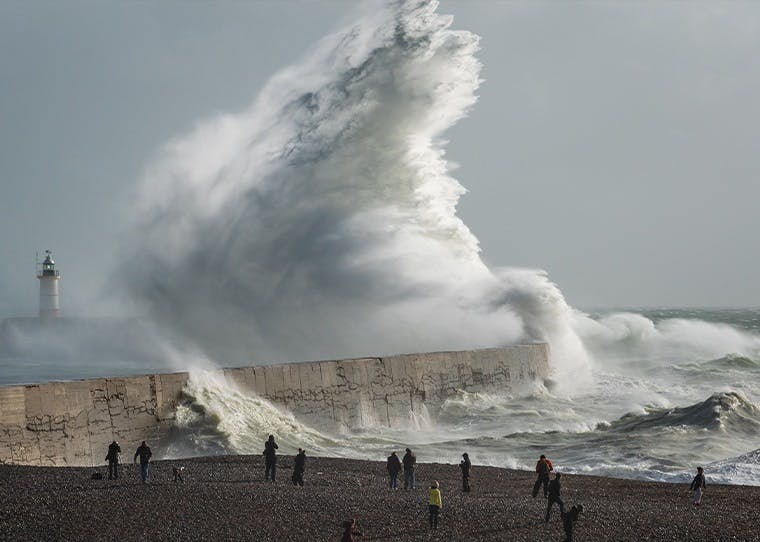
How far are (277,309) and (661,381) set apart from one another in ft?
39.7

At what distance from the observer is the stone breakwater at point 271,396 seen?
41.4 ft

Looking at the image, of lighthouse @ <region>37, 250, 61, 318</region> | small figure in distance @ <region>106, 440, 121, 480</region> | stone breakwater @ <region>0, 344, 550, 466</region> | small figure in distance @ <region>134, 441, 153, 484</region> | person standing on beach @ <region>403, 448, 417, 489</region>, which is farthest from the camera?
lighthouse @ <region>37, 250, 61, 318</region>

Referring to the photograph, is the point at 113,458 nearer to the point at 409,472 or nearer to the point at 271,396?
the point at 409,472

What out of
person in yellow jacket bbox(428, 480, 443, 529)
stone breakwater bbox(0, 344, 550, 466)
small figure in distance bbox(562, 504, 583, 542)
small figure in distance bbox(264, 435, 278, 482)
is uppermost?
stone breakwater bbox(0, 344, 550, 466)

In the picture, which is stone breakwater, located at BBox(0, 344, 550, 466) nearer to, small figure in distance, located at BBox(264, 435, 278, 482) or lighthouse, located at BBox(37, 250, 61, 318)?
small figure in distance, located at BBox(264, 435, 278, 482)

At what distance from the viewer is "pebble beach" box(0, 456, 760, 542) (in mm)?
9133

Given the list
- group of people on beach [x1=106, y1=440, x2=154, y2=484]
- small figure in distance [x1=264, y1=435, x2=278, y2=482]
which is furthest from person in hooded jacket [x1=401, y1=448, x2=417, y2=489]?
group of people on beach [x1=106, y1=440, x2=154, y2=484]

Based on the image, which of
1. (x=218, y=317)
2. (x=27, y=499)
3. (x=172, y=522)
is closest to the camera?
(x=172, y=522)

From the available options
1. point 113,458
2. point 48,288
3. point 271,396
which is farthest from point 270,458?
point 48,288

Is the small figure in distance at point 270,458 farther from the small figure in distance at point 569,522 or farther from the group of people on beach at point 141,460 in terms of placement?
the small figure in distance at point 569,522

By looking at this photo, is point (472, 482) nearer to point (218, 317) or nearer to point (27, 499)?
point (27, 499)

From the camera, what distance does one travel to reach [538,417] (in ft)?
65.2

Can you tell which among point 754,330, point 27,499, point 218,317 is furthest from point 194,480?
point 754,330

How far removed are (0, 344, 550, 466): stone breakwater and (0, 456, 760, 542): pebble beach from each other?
0.95 meters
